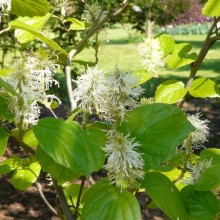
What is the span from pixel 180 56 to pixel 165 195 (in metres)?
Result: 0.63

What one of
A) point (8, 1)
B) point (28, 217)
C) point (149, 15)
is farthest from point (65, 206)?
point (149, 15)

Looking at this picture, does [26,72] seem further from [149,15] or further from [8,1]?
[149,15]

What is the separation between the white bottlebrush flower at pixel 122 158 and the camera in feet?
2.89

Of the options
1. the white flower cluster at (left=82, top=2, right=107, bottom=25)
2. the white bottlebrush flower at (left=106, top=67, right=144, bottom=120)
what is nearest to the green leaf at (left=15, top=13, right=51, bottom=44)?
the white flower cluster at (left=82, top=2, right=107, bottom=25)

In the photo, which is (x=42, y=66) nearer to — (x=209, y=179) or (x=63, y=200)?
(x=63, y=200)

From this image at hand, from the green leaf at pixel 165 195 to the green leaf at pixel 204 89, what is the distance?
0.45 meters

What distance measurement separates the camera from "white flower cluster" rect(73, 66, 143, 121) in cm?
88

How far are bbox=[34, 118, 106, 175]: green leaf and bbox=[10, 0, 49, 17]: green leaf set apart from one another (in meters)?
0.38

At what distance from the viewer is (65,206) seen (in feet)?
3.58

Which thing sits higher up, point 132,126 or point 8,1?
point 8,1

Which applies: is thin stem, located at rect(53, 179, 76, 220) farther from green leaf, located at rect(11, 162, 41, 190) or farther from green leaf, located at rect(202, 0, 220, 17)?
green leaf, located at rect(202, 0, 220, 17)

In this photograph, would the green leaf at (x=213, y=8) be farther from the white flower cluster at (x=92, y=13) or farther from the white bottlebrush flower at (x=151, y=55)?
the white flower cluster at (x=92, y=13)

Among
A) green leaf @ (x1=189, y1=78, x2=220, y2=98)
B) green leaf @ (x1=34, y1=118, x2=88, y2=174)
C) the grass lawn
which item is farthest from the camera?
the grass lawn

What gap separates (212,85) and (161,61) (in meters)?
0.19
